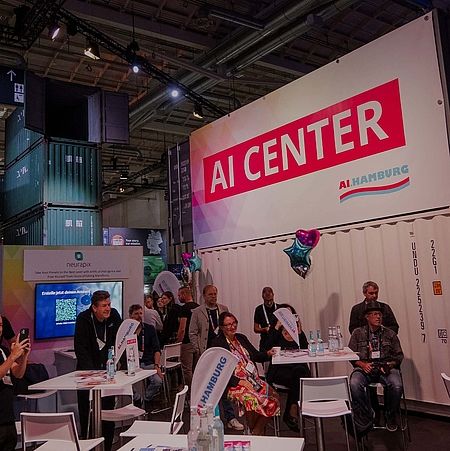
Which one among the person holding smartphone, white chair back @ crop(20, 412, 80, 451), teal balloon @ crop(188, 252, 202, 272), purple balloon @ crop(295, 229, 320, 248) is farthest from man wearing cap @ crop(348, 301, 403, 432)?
teal balloon @ crop(188, 252, 202, 272)

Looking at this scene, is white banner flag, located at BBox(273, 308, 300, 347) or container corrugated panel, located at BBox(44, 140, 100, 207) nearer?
white banner flag, located at BBox(273, 308, 300, 347)

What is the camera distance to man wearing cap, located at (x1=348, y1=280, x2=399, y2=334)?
5000 millimetres

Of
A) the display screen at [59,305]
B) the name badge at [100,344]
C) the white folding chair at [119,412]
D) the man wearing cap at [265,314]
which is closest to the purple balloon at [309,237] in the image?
the man wearing cap at [265,314]

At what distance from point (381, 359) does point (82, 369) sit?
270 cm

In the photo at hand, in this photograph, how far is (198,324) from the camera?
5637 mm

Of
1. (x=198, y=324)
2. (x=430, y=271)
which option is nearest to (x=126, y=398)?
(x=198, y=324)

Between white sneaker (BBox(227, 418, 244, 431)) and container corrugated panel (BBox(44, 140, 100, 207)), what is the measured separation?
4.56 m

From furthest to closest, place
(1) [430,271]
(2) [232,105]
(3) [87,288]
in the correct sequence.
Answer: (2) [232,105], (3) [87,288], (1) [430,271]

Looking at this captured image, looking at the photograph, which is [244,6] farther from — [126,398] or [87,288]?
[126,398]

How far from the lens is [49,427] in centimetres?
286

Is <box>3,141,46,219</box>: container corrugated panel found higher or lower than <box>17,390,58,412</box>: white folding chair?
higher

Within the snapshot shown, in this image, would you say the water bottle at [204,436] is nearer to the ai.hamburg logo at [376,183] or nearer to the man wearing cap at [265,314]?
the ai.hamburg logo at [376,183]

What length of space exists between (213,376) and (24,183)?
725 centimetres

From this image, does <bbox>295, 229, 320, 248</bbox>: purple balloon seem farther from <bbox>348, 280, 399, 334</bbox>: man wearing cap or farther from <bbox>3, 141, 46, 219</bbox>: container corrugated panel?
<bbox>3, 141, 46, 219</bbox>: container corrugated panel
